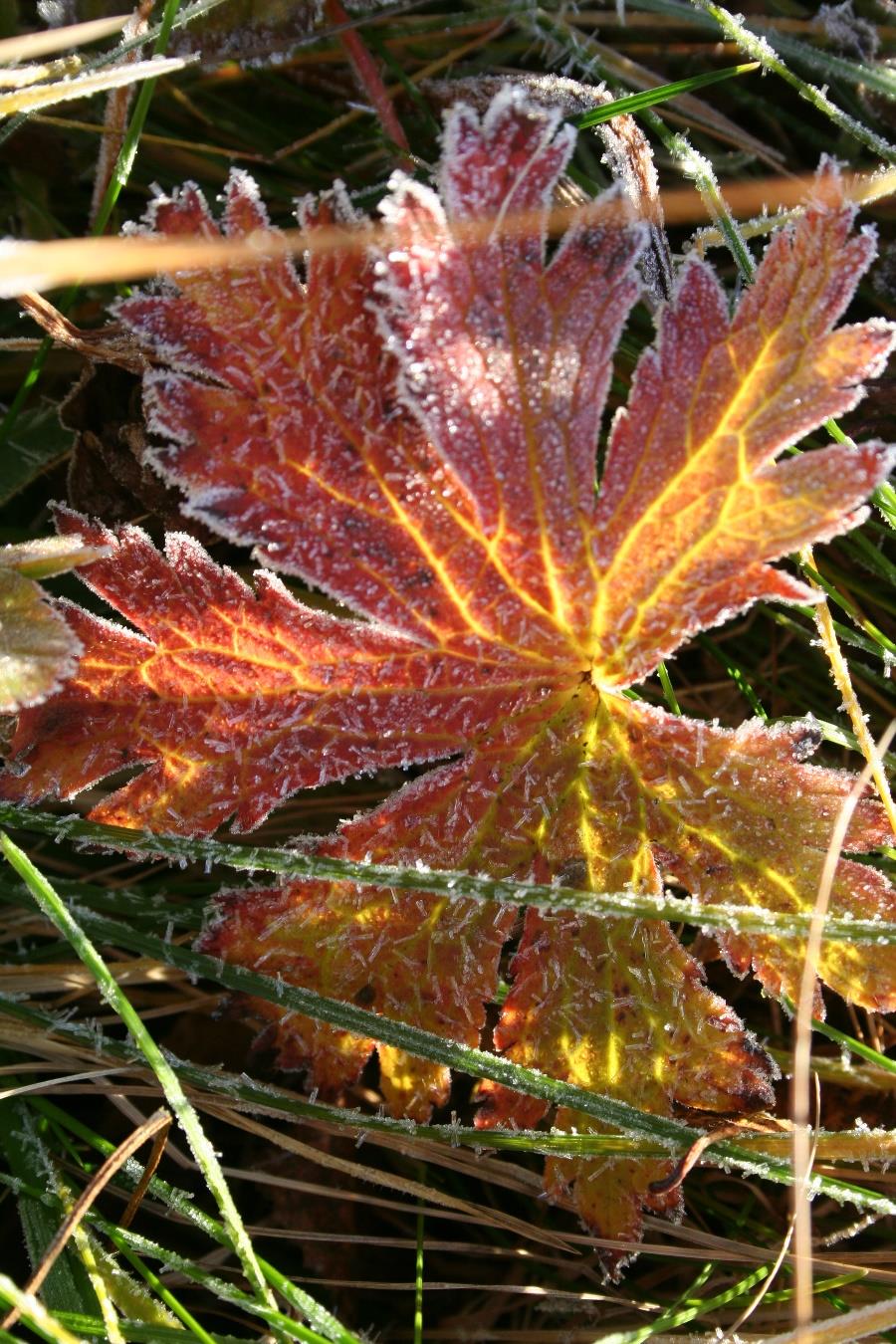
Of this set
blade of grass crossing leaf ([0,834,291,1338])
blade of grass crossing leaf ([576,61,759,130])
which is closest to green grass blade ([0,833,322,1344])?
blade of grass crossing leaf ([0,834,291,1338])

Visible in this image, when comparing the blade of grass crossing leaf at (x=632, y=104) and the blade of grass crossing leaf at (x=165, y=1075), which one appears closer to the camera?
the blade of grass crossing leaf at (x=165, y=1075)

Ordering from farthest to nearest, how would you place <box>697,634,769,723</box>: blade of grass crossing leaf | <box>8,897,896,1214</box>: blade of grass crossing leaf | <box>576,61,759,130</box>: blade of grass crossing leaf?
1. <box>697,634,769,723</box>: blade of grass crossing leaf
2. <box>576,61,759,130</box>: blade of grass crossing leaf
3. <box>8,897,896,1214</box>: blade of grass crossing leaf

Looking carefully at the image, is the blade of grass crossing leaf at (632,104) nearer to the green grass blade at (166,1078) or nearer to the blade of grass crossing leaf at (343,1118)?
the green grass blade at (166,1078)

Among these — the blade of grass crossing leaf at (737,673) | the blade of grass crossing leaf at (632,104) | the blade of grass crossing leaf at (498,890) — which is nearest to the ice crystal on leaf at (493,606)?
the blade of grass crossing leaf at (498,890)

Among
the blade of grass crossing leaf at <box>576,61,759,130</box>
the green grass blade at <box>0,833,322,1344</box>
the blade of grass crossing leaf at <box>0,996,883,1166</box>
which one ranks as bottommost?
the blade of grass crossing leaf at <box>0,996,883,1166</box>

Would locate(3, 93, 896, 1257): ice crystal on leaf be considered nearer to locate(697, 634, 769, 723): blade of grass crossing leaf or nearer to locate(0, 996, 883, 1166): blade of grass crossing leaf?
locate(0, 996, 883, 1166): blade of grass crossing leaf

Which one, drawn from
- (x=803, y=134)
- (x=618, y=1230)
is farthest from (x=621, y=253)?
(x=618, y=1230)

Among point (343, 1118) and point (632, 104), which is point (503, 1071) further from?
point (632, 104)

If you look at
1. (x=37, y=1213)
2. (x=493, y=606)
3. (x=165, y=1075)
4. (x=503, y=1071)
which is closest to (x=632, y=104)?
(x=493, y=606)
